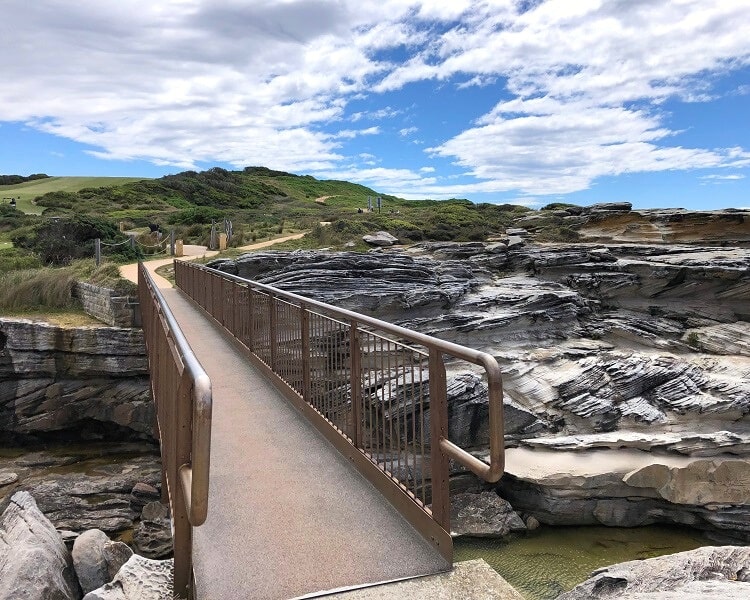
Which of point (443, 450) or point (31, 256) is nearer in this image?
point (443, 450)

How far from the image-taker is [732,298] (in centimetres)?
2159

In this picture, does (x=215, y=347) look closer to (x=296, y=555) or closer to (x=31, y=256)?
(x=296, y=555)

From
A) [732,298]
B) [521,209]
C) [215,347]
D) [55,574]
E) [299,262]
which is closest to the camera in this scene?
[55,574]

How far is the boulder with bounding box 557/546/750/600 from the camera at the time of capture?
13.2 ft

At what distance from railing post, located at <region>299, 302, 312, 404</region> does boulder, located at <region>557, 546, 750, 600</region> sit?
305 centimetres

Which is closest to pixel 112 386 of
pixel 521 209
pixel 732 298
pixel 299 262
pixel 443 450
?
pixel 299 262

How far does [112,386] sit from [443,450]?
15.6m

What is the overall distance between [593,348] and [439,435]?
15.1 m

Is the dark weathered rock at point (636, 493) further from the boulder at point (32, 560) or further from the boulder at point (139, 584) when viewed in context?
the boulder at point (139, 584)

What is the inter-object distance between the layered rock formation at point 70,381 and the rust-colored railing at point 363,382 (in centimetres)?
743

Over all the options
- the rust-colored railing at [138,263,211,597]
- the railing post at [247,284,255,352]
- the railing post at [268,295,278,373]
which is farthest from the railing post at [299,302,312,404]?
the railing post at [247,284,255,352]

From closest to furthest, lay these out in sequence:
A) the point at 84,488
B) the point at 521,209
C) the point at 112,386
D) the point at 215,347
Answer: the point at 215,347 < the point at 84,488 < the point at 112,386 < the point at 521,209

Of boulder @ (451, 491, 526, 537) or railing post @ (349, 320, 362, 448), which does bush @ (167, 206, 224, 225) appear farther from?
railing post @ (349, 320, 362, 448)

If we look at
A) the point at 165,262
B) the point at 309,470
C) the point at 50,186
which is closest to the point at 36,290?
the point at 165,262
